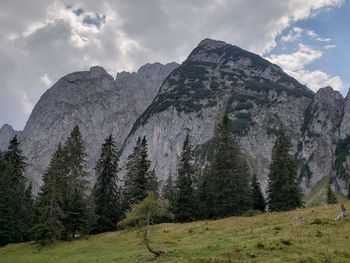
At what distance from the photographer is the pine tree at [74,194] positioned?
65.0 m

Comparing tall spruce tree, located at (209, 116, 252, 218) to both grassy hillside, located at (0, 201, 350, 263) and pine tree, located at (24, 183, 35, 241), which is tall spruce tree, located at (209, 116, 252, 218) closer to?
grassy hillside, located at (0, 201, 350, 263)

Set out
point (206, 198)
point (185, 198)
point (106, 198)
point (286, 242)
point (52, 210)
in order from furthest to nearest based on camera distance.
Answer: point (206, 198), point (185, 198), point (106, 198), point (52, 210), point (286, 242)

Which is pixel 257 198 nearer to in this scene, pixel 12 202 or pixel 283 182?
pixel 283 182

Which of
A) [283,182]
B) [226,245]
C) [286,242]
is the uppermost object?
[283,182]

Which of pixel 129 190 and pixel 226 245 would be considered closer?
pixel 226 245

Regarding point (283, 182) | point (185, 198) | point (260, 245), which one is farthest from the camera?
point (185, 198)

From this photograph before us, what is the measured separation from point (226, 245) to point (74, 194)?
41.0 m

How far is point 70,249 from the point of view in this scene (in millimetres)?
52344

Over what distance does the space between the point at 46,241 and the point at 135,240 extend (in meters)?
18.2

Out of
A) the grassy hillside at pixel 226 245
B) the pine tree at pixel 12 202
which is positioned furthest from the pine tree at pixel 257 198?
the pine tree at pixel 12 202

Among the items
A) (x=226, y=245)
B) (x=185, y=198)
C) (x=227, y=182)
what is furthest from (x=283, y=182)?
(x=226, y=245)

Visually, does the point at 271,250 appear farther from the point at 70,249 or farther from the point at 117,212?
the point at 117,212

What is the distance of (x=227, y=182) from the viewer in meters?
72.4

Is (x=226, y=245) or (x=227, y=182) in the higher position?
(x=227, y=182)
